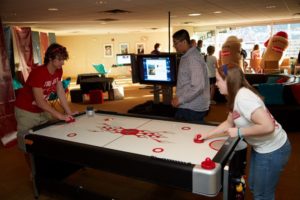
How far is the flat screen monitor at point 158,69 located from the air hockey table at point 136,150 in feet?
4.48

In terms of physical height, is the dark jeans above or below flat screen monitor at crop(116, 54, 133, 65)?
below

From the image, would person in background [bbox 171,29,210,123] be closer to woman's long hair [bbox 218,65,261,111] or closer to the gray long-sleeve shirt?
the gray long-sleeve shirt

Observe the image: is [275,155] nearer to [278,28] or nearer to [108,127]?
[108,127]

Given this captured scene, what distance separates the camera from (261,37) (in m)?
11.6

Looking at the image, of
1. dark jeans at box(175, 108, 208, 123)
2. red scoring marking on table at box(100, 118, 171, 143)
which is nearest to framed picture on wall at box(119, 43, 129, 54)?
dark jeans at box(175, 108, 208, 123)

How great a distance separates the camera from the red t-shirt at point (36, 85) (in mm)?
2645

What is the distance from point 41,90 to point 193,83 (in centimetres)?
148

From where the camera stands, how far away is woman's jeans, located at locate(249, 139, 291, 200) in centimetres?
172

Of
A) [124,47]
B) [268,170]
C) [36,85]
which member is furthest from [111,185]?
[124,47]

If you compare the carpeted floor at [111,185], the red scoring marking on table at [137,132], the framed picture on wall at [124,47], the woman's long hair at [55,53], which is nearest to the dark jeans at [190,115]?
the red scoring marking on table at [137,132]

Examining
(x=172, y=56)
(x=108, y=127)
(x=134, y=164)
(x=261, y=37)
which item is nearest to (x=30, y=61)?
(x=172, y=56)

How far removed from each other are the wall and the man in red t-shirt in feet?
38.7

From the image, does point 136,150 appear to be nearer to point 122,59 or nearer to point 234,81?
point 234,81

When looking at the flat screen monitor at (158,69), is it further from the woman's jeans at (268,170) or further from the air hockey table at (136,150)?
the woman's jeans at (268,170)
